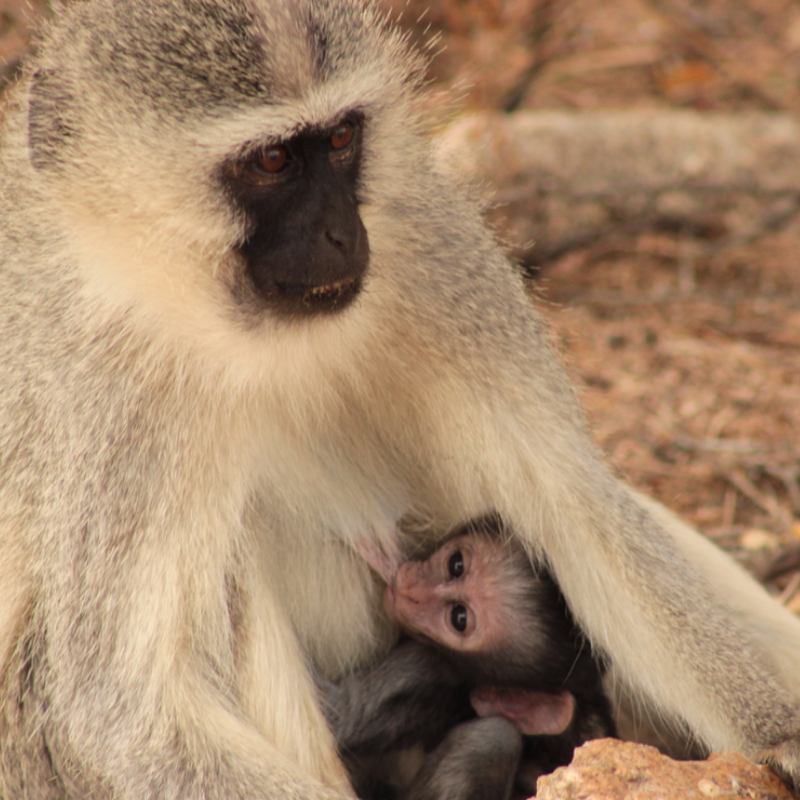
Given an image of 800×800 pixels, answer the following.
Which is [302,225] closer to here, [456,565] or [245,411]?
[245,411]

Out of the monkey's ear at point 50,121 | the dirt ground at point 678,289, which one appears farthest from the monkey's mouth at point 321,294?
the dirt ground at point 678,289

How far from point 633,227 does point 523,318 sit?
3.70 metres

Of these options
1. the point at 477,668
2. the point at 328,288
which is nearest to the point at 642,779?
the point at 477,668

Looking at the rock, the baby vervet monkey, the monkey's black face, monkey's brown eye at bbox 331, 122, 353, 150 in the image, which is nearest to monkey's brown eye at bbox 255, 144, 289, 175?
the monkey's black face

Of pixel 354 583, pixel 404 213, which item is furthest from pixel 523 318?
pixel 354 583

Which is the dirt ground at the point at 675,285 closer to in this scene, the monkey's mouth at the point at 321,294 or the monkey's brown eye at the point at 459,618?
the monkey's brown eye at the point at 459,618

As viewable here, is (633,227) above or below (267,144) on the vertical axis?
below

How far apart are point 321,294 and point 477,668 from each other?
1339 millimetres

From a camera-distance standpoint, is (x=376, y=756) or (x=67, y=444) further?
(x=376, y=756)

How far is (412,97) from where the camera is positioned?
3.17m

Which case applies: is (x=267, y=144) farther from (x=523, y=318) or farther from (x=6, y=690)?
(x=6, y=690)

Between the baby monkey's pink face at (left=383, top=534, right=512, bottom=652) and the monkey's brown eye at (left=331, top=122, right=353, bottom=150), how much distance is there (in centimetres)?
126

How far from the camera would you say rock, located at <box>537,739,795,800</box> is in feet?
7.82

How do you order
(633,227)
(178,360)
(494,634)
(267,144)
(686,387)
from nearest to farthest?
1. (267,144)
2. (178,360)
3. (494,634)
4. (686,387)
5. (633,227)
